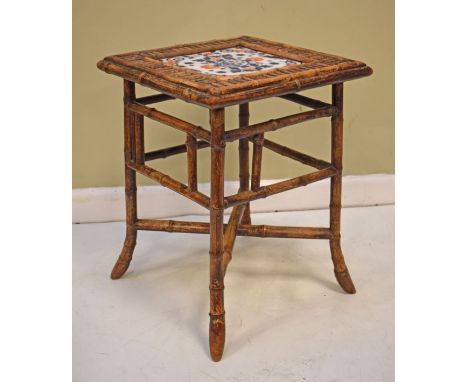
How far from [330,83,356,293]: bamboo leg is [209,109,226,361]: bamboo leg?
→ 1.18 feet

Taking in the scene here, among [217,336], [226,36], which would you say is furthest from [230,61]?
[217,336]

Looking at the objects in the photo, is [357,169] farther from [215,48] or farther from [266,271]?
[215,48]

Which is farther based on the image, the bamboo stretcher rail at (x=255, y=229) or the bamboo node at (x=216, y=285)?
the bamboo stretcher rail at (x=255, y=229)

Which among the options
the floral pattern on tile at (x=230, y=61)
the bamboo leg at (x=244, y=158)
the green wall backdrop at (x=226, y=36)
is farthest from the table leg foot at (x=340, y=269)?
the green wall backdrop at (x=226, y=36)

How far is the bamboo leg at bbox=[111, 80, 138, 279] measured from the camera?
7.15 ft

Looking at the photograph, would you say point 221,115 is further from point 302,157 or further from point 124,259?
point 124,259

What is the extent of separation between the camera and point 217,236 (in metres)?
1.97

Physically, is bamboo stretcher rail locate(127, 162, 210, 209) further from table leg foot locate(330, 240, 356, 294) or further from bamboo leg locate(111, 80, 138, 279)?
table leg foot locate(330, 240, 356, 294)

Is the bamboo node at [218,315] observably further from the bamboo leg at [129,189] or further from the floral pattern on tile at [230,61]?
the floral pattern on tile at [230,61]

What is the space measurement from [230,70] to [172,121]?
0.54ft

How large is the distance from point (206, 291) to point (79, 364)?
42 centimetres

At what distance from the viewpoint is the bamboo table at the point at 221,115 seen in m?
1.92

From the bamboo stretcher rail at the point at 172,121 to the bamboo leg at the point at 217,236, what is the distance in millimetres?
33

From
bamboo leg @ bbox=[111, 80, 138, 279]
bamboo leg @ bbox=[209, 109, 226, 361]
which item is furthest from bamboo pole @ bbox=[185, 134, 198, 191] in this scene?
bamboo leg @ bbox=[111, 80, 138, 279]
